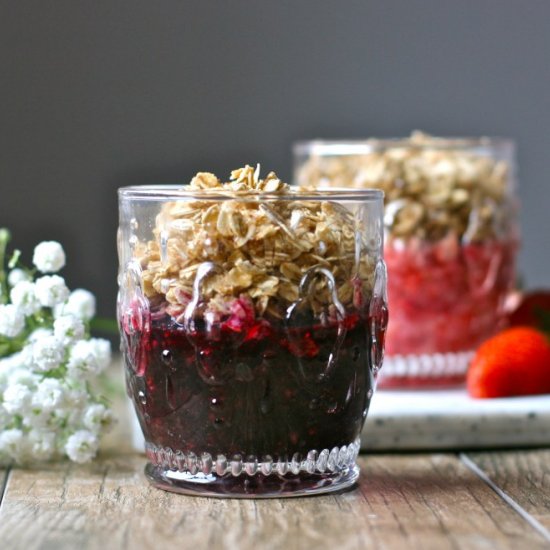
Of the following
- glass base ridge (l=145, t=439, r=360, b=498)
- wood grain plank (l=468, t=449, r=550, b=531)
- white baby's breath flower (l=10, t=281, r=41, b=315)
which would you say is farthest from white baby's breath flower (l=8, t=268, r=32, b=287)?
wood grain plank (l=468, t=449, r=550, b=531)

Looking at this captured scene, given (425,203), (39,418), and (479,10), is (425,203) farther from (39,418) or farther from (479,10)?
(479,10)

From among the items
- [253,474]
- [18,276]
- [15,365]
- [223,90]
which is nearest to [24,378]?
[15,365]

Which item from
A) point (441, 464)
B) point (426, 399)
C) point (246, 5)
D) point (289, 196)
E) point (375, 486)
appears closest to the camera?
point (289, 196)

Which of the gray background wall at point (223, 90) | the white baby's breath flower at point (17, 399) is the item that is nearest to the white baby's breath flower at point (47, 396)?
the white baby's breath flower at point (17, 399)

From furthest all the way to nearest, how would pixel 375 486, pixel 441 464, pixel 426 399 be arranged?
pixel 426 399, pixel 441 464, pixel 375 486

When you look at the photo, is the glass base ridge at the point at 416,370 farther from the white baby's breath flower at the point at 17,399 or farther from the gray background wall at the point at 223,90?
the gray background wall at the point at 223,90

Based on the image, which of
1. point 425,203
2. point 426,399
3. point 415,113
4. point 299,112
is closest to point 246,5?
point 299,112

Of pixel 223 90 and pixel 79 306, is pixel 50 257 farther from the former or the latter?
pixel 223 90
